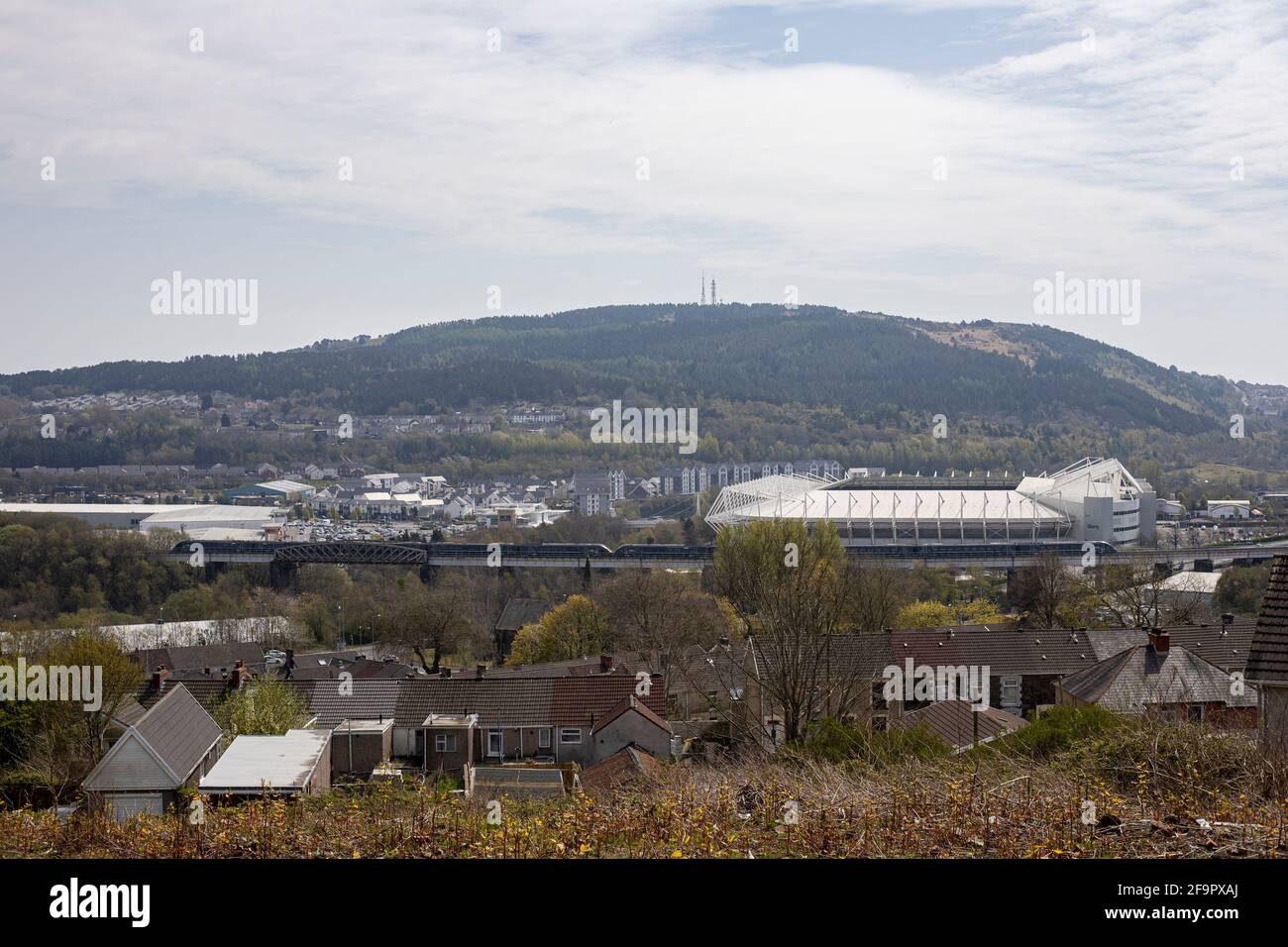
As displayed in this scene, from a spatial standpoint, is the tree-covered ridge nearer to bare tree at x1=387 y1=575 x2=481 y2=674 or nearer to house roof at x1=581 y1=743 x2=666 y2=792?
bare tree at x1=387 y1=575 x2=481 y2=674

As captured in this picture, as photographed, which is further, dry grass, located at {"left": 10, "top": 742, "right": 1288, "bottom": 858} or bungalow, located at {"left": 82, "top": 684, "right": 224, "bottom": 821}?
bungalow, located at {"left": 82, "top": 684, "right": 224, "bottom": 821}

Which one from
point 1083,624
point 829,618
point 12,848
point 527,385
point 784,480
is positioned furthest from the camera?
point 527,385

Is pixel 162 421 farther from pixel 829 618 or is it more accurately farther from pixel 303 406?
pixel 829 618

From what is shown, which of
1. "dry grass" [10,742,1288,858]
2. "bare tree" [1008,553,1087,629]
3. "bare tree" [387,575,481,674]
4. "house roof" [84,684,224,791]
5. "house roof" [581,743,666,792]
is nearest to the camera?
"dry grass" [10,742,1288,858]

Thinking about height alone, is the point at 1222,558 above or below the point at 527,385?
below

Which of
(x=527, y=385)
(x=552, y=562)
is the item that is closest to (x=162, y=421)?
(x=527, y=385)

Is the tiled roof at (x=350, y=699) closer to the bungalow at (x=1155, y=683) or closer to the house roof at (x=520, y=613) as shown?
the bungalow at (x=1155, y=683)

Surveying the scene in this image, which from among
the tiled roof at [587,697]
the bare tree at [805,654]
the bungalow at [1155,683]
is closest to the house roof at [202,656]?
the tiled roof at [587,697]

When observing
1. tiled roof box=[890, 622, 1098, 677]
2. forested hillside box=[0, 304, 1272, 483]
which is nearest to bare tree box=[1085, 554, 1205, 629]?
tiled roof box=[890, 622, 1098, 677]
